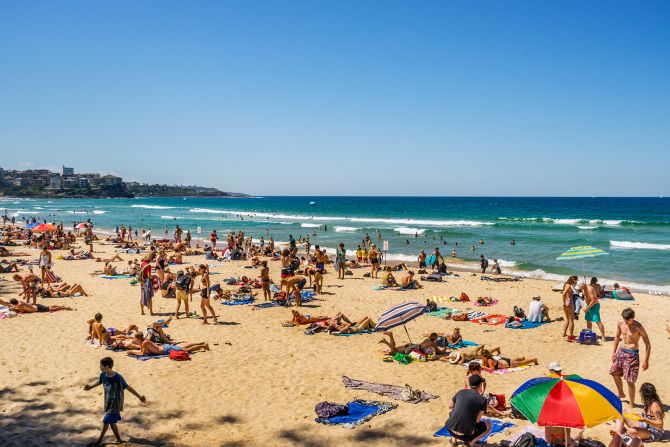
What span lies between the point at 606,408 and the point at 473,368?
2.04 meters

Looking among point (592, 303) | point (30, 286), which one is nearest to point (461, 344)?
point (592, 303)

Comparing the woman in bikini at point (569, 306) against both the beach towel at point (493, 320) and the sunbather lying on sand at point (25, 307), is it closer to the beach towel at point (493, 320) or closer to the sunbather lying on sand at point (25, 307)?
the beach towel at point (493, 320)

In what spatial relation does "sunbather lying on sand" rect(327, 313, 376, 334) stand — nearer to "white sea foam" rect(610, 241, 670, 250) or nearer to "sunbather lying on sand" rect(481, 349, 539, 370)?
"sunbather lying on sand" rect(481, 349, 539, 370)

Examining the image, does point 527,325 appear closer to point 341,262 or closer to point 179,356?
point 179,356

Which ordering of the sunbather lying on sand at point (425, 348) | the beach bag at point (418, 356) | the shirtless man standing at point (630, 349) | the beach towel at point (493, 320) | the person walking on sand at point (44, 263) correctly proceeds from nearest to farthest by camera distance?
1. the shirtless man standing at point (630, 349)
2. the beach bag at point (418, 356)
3. the sunbather lying on sand at point (425, 348)
4. the beach towel at point (493, 320)
5. the person walking on sand at point (44, 263)

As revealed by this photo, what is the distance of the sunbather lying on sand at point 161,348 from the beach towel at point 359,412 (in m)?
4.23

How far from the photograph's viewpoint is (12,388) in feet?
26.7

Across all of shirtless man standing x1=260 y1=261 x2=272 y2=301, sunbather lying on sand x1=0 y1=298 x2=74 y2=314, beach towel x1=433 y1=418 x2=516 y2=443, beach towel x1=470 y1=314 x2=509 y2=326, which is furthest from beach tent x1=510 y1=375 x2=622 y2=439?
sunbather lying on sand x1=0 y1=298 x2=74 y2=314

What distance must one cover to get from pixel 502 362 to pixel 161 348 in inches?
284

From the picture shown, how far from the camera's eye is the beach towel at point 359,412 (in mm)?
7055

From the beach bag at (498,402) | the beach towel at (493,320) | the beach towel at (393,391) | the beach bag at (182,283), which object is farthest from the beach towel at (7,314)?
the beach towel at (493,320)

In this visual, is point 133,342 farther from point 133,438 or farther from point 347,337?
point 347,337

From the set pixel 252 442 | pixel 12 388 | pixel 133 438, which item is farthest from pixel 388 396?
pixel 12 388

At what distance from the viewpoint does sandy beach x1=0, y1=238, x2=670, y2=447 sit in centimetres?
677
